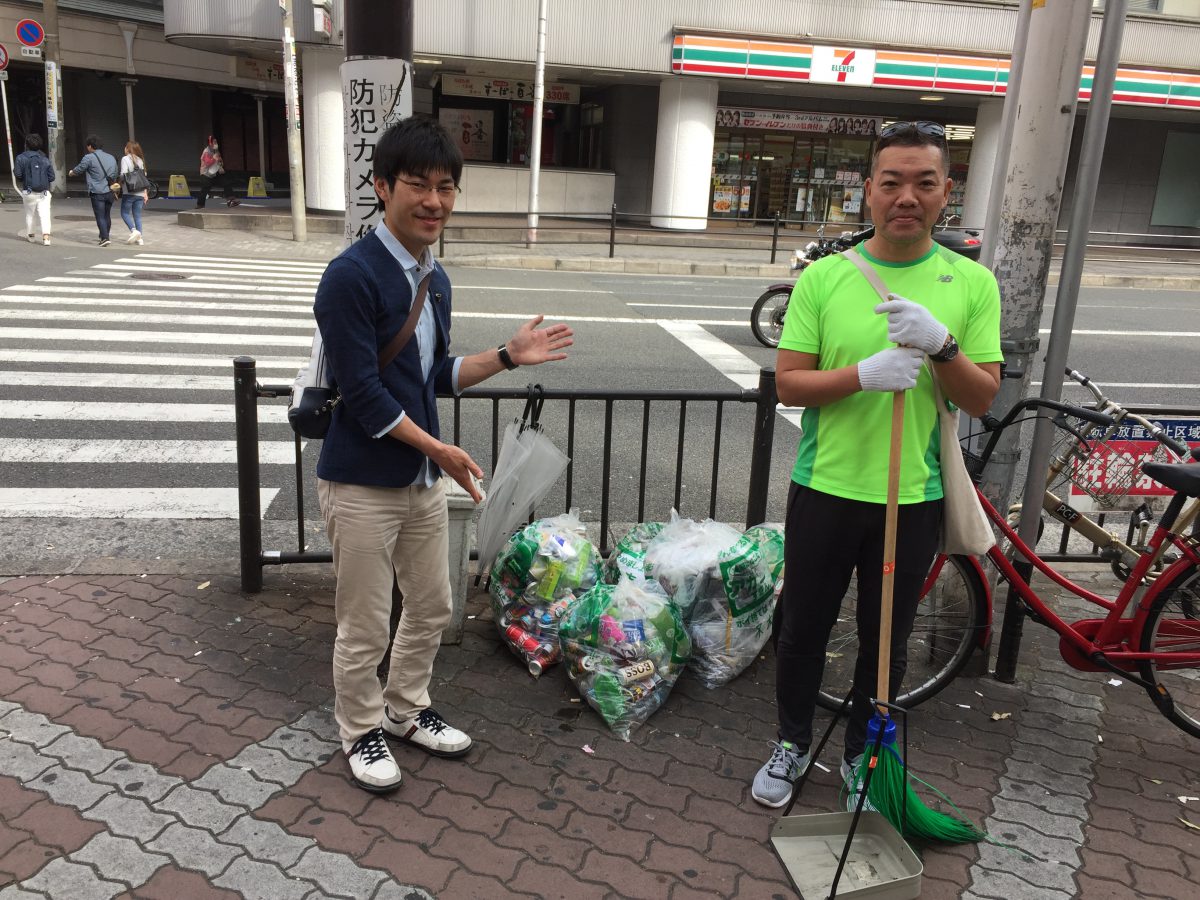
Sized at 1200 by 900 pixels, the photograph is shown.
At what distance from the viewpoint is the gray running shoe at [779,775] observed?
307 centimetres

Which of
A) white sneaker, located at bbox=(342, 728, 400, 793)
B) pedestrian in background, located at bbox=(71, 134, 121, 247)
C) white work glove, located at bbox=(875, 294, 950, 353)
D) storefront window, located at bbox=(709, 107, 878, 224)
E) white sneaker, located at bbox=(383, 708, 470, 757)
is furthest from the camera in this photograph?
storefront window, located at bbox=(709, 107, 878, 224)

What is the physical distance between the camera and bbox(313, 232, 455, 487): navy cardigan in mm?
2680

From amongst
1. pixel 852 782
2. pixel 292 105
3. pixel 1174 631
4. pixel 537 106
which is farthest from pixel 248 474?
pixel 537 106

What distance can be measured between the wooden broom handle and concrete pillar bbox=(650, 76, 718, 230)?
20.3 metres

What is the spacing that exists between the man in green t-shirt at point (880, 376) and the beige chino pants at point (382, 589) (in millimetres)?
1137

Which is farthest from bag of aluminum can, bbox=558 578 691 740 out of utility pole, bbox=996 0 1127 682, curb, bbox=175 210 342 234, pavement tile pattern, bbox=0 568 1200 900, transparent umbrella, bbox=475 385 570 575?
curb, bbox=175 210 342 234

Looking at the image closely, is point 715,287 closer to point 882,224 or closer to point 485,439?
point 485,439

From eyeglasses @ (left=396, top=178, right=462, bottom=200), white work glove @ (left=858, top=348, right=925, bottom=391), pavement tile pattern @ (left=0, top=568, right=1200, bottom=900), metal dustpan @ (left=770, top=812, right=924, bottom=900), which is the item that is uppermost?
eyeglasses @ (left=396, top=178, right=462, bottom=200)

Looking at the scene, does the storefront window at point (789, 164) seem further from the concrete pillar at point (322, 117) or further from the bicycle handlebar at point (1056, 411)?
the bicycle handlebar at point (1056, 411)

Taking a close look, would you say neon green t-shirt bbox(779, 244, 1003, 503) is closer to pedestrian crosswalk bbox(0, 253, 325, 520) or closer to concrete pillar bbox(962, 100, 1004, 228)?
pedestrian crosswalk bbox(0, 253, 325, 520)

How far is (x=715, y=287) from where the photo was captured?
16453 mm

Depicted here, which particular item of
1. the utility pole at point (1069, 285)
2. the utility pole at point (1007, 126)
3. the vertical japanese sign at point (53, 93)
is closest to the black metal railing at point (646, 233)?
the vertical japanese sign at point (53, 93)

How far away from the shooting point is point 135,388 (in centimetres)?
798

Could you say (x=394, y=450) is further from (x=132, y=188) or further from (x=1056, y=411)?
(x=132, y=188)
